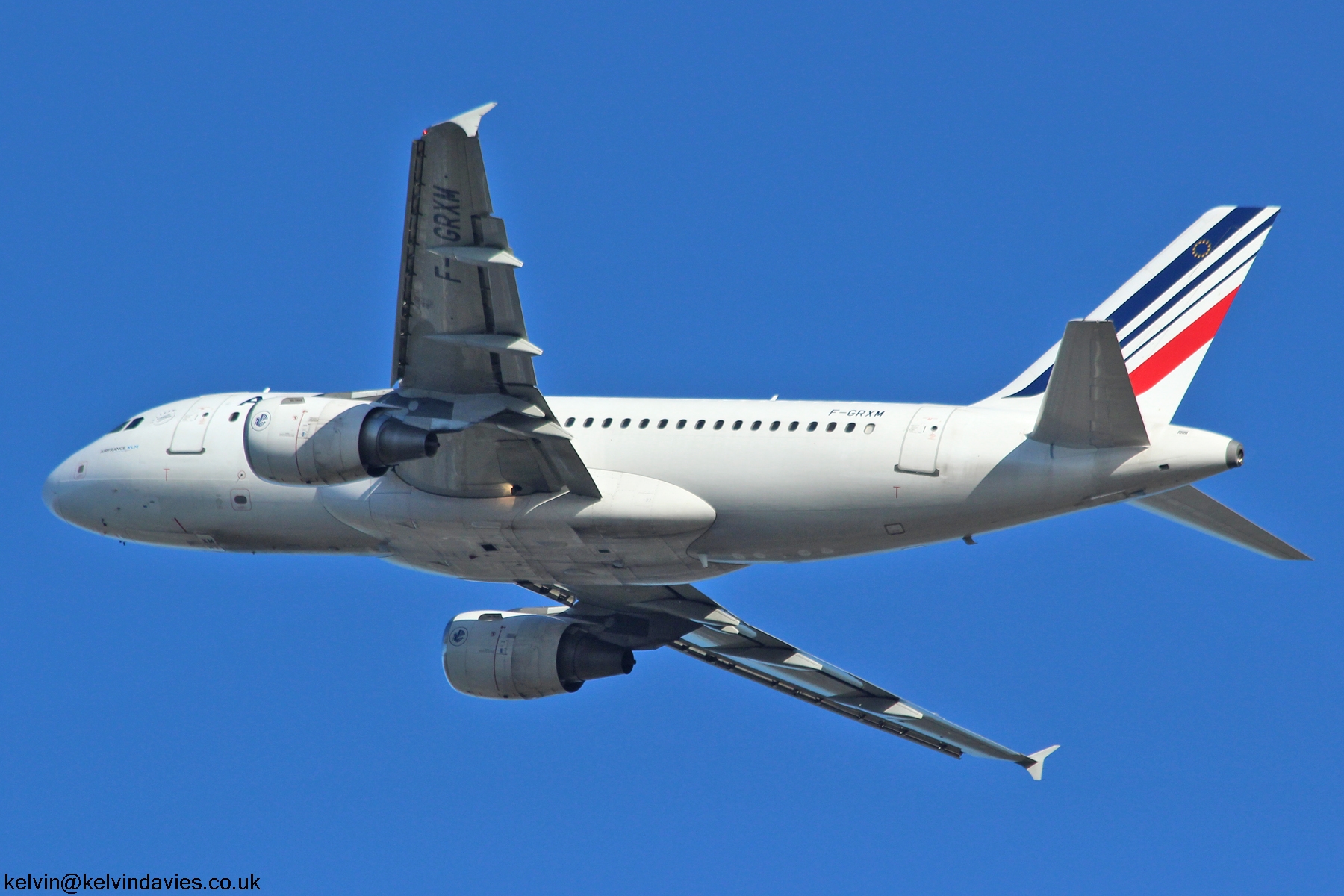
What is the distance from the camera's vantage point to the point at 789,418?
29.3 meters

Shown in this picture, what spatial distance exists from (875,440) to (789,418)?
1651 mm

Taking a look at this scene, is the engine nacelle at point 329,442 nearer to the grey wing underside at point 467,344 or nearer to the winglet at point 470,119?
the grey wing underside at point 467,344

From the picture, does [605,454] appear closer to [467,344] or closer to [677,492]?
[677,492]

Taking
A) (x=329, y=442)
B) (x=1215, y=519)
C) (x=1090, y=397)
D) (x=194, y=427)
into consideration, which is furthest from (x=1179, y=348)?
(x=194, y=427)

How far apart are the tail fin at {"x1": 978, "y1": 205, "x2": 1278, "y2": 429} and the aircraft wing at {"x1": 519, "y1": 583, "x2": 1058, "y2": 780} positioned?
820 centimetres

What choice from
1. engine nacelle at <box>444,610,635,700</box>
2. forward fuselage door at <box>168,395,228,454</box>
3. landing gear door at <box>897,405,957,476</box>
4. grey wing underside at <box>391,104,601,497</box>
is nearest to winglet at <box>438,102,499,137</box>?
grey wing underside at <box>391,104,601,497</box>

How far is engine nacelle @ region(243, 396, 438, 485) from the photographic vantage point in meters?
27.7

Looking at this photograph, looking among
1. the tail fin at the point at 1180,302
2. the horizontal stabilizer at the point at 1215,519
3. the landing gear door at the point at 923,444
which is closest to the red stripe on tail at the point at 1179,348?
the tail fin at the point at 1180,302

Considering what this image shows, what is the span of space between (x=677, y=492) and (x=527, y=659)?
23.6ft

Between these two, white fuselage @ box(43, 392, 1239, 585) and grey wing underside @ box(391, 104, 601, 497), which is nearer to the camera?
grey wing underside @ box(391, 104, 601, 497)

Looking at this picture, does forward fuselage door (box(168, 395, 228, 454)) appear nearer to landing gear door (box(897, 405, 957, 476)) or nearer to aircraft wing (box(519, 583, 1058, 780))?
aircraft wing (box(519, 583, 1058, 780))

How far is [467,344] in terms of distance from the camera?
86.7ft

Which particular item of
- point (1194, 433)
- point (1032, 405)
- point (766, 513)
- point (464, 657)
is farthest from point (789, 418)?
point (464, 657)

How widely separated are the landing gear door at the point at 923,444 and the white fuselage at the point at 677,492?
3cm
